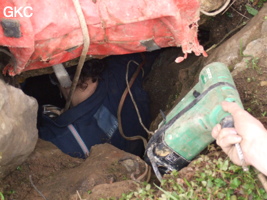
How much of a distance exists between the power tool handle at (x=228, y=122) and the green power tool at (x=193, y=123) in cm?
7

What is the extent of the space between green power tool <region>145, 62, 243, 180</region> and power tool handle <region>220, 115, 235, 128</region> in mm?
69

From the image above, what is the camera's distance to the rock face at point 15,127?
1.75 metres

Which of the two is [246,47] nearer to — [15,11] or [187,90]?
[187,90]

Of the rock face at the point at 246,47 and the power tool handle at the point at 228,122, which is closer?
the power tool handle at the point at 228,122

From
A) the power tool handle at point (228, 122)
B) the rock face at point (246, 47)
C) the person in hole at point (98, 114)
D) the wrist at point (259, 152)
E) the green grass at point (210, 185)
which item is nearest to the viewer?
the wrist at point (259, 152)

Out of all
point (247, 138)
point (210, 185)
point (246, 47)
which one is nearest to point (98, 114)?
point (246, 47)

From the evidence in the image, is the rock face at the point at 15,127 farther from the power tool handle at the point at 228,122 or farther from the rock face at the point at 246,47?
the rock face at the point at 246,47

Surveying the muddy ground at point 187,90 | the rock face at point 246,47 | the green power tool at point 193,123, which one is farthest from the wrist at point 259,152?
the rock face at point 246,47

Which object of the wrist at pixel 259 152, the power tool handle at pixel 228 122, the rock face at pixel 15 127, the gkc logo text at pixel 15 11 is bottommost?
the rock face at pixel 15 127

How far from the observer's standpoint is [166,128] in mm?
1860

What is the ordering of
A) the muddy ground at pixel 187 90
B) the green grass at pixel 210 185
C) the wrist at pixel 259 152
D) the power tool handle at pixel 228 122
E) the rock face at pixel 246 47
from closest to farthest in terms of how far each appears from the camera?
the wrist at pixel 259 152, the power tool handle at pixel 228 122, the green grass at pixel 210 185, the muddy ground at pixel 187 90, the rock face at pixel 246 47

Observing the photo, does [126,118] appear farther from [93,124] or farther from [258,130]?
[258,130]

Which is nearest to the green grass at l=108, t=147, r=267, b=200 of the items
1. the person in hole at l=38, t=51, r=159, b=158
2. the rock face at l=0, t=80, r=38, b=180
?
the rock face at l=0, t=80, r=38, b=180

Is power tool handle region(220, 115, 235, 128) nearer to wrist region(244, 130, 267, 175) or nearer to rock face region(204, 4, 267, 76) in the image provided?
wrist region(244, 130, 267, 175)
